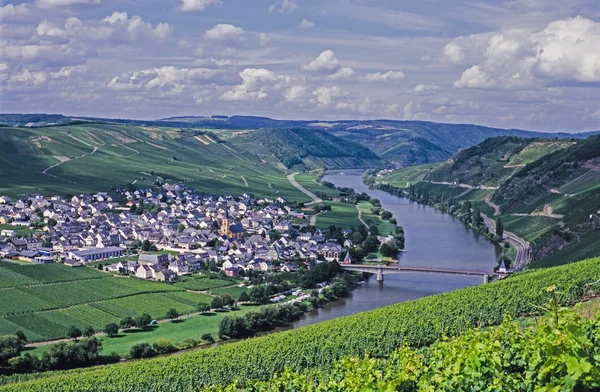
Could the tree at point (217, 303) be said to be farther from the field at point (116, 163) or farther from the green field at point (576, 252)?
the field at point (116, 163)

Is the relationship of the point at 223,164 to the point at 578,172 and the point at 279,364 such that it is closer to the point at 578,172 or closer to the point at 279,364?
the point at 578,172

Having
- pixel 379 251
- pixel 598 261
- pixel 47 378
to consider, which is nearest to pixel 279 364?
pixel 47 378

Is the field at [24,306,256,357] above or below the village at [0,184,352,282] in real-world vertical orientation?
below

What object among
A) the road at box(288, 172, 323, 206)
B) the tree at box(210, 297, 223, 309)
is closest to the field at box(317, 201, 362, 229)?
the road at box(288, 172, 323, 206)

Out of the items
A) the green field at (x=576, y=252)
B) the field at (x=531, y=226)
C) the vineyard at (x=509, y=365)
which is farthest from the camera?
the field at (x=531, y=226)

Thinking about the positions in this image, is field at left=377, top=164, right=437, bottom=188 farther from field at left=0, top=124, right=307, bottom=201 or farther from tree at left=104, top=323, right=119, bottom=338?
tree at left=104, top=323, right=119, bottom=338

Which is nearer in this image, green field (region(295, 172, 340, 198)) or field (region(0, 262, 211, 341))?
field (region(0, 262, 211, 341))

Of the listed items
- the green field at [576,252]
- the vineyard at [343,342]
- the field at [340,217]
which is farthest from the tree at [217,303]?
the field at [340,217]
